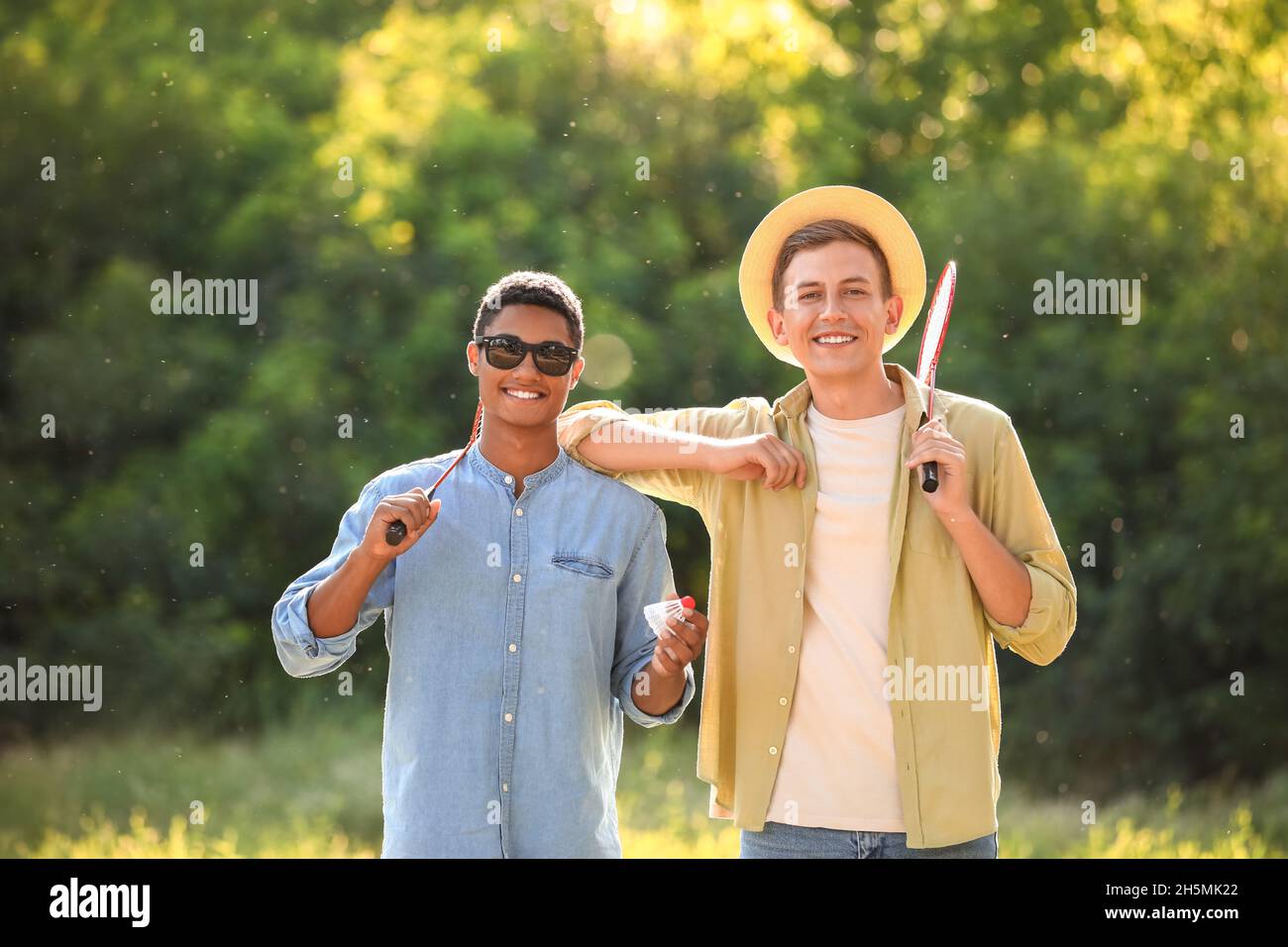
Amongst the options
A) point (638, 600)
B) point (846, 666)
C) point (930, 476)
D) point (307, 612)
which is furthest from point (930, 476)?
point (307, 612)

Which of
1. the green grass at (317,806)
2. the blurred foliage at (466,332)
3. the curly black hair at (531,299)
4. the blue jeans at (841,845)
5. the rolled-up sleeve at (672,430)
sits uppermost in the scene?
the blurred foliage at (466,332)

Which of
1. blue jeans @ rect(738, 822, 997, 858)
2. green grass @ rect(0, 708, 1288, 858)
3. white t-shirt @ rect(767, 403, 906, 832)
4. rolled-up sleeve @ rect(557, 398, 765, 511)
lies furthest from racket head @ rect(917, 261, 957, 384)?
green grass @ rect(0, 708, 1288, 858)

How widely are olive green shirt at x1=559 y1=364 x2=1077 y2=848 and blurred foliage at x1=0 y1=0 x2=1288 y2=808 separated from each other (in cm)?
747

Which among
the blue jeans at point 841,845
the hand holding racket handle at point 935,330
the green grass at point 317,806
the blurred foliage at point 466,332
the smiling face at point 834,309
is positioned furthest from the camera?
the blurred foliage at point 466,332

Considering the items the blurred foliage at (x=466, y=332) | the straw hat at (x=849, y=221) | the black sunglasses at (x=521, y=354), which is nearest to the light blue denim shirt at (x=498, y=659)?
the black sunglasses at (x=521, y=354)

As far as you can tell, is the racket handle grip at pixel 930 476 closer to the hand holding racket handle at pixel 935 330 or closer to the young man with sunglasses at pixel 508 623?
the hand holding racket handle at pixel 935 330

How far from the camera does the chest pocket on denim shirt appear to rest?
3289 mm

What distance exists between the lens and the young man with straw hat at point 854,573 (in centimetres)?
313

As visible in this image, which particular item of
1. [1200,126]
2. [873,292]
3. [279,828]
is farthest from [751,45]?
[873,292]

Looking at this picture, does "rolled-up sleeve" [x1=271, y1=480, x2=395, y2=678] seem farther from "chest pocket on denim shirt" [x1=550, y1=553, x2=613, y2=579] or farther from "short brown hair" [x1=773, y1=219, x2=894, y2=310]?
"short brown hair" [x1=773, y1=219, x2=894, y2=310]

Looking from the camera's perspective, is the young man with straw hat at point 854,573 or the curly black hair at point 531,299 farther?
the curly black hair at point 531,299

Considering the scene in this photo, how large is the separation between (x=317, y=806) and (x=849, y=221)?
716cm

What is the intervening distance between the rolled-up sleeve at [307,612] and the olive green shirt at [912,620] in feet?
2.49

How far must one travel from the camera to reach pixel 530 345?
3.37 m
